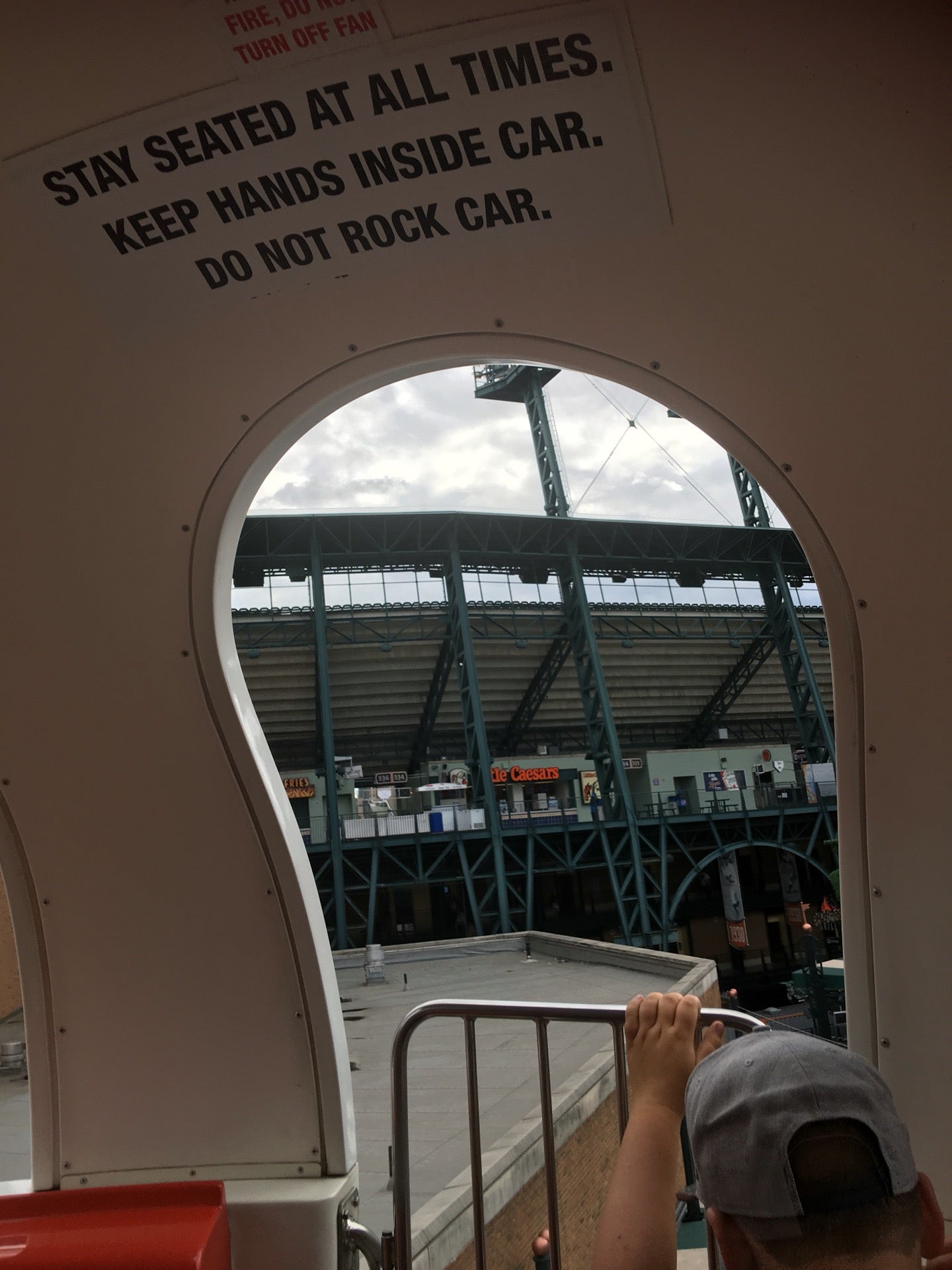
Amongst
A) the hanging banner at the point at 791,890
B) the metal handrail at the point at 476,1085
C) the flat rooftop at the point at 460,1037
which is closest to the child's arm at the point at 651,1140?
the metal handrail at the point at 476,1085

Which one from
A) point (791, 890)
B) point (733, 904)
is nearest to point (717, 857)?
point (733, 904)

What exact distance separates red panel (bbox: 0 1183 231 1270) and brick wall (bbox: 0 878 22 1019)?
9.61 metres

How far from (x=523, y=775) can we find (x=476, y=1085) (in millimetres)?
22555

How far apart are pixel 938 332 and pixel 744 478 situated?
26.5m

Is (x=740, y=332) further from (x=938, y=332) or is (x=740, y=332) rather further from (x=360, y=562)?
(x=360, y=562)

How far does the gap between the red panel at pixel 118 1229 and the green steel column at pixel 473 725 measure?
707 inches

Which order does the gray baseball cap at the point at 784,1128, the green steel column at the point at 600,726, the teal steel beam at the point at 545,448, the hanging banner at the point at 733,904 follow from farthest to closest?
the teal steel beam at the point at 545,448, the hanging banner at the point at 733,904, the green steel column at the point at 600,726, the gray baseball cap at the point at 784,1128

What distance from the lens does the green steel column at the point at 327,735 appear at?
60.8 feet

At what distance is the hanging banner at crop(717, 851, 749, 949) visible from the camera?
22.0 metres

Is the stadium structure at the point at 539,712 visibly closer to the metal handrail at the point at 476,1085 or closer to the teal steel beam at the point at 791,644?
the teal steel beam at the point at 791,644

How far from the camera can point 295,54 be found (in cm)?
134

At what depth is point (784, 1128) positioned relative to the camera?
716 millimetres

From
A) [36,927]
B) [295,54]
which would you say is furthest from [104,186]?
[36,927]

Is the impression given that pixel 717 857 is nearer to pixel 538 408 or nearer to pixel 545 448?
pixel 545 448
